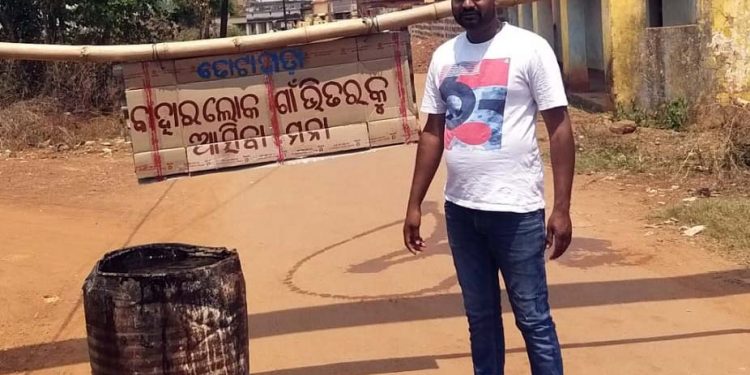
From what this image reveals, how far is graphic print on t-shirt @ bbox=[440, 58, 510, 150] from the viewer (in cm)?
329

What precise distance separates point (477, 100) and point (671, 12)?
10678 mm

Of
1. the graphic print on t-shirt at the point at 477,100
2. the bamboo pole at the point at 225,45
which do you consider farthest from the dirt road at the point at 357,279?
the graphic print on t-shirt at the point at 477,100

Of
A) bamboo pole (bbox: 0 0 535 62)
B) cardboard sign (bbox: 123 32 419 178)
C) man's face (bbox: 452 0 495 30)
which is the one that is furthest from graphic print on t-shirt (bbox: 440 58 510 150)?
cardboard sign (bbox: 123 32 419 178)

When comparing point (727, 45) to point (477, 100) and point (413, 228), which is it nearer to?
point (413, 228)

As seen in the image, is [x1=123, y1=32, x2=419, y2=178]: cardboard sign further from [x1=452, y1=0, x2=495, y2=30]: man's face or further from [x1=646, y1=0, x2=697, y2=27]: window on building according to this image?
[x1=646, y1=0, x2=697, y2=27]: window on building

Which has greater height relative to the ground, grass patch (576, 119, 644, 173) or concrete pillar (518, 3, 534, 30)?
concrete pillar (518, 3, 534, 30)

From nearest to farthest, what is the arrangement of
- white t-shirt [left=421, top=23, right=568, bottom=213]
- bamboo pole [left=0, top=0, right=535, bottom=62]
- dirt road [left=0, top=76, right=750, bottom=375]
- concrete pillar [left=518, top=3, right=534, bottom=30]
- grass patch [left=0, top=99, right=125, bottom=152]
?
white t-shirt [left=421, top=23, right=568, bottom=213]
bamboo pole [left=0, top=0, right=535, bottom=62]
dirt road [left=0, top=76, right=750, bottom=375]
grass patch [left=0, top=99, right=125, bottom=152]
concrete pillar [left=518, top=3, right=534, bottom=30]

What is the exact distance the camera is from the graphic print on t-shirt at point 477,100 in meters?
3.29

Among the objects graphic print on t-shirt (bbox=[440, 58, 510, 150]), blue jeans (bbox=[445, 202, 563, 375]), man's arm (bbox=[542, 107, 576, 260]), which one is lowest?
blue jeans (bbox=[445, 202, 563, 375])

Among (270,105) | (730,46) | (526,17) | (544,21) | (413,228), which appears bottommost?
(413,228)

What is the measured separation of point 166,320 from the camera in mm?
3266

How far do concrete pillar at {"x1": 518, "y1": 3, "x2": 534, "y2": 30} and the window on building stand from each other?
8.91m

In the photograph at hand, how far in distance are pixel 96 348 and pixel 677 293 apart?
3.51 m

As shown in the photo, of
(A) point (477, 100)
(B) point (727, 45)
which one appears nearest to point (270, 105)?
(A) point (477, 100)
